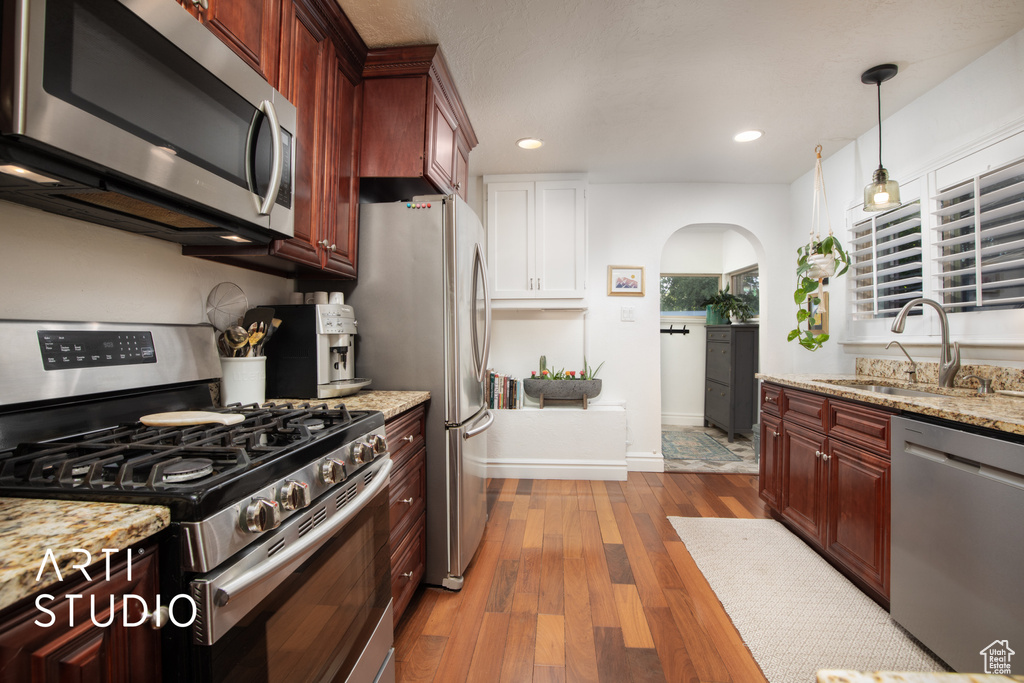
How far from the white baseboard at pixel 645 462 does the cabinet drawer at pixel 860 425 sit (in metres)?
1.83

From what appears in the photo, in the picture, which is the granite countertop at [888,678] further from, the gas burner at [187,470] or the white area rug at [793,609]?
the white area rug at [793,609]

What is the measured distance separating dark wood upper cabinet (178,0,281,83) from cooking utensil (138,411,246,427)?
0.97m

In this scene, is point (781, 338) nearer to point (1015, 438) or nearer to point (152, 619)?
point (1015, 438)

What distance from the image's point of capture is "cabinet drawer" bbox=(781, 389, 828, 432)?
2.28 metres

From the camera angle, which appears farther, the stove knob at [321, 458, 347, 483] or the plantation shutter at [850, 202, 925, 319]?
the plantation shutter at [850, 202, 925, 319]

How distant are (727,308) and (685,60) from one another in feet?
11.2

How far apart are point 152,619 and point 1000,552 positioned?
2.05 metres

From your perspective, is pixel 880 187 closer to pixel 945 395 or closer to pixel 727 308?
pixel 945 395

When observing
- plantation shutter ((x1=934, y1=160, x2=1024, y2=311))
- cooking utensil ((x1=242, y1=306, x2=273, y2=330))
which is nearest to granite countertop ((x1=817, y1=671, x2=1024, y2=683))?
cooking utensil ((x1=242, y1=306, x2=273, y2=330))

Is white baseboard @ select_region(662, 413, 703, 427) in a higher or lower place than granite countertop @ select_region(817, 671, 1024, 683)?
lower

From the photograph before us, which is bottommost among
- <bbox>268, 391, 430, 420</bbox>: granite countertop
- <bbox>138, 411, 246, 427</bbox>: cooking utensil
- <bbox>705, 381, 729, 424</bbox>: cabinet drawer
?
<bbox>705, 381, 729, 424</bbox>: cabinet drawer

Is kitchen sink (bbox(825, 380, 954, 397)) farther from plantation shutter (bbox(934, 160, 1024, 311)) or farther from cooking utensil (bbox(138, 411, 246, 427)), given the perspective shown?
cooking utensil (bbox(138, 411, 246, 427))

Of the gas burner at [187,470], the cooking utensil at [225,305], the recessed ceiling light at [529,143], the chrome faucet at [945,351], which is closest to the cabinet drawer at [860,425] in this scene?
the chrome faucet at [945,351]

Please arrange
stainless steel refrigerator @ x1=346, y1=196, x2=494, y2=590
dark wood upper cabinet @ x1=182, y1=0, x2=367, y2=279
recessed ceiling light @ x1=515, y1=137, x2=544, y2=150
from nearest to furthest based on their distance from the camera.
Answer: dark wood upper cabinet @ x1=182, y1=0, x2=367, y2=279, stainless steel refrigerator @ x1=346, y1=196, x2=494, y2=590, recessed ceiling light @ x1=515, y1=137, x2=544, y2=150
